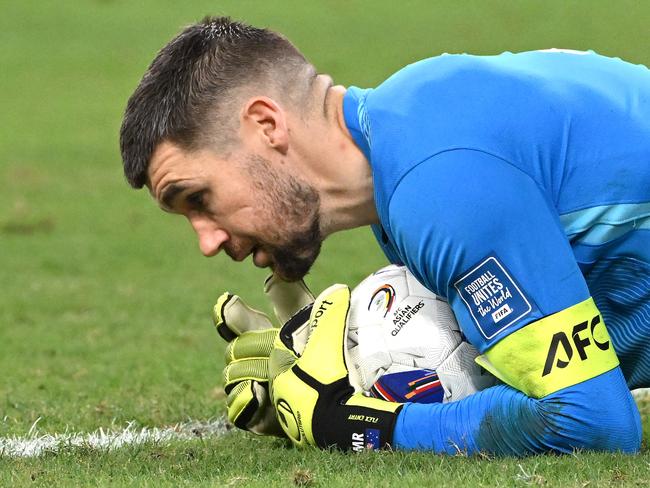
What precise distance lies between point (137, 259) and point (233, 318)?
6.22 m

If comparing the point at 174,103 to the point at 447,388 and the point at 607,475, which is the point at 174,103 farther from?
the point at 607,475

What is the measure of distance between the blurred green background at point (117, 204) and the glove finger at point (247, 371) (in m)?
0.69

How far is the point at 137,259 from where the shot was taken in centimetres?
1174

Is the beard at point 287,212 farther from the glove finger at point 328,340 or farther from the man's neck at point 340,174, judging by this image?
the glove finger at point 328,340

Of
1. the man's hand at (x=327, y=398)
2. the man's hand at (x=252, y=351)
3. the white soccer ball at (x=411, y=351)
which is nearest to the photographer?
the man's hand at (x=327, y=398)

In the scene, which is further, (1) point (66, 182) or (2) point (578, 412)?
(1) point (66, 182)

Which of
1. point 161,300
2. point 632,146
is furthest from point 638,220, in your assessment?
point 161,300

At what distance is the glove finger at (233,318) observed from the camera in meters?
5.64

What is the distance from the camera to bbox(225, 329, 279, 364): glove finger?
18.0ft

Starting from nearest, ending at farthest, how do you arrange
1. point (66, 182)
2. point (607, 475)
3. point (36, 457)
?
point (607, 475) → point (36, 457) → point (66, 182)

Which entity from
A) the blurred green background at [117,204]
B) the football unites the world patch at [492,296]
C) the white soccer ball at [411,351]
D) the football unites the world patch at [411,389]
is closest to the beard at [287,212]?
the white soccer ball at [411,351]

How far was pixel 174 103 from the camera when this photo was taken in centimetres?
476

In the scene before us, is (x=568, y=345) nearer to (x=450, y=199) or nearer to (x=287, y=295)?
(x=450, y=199)

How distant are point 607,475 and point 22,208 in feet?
34.2
